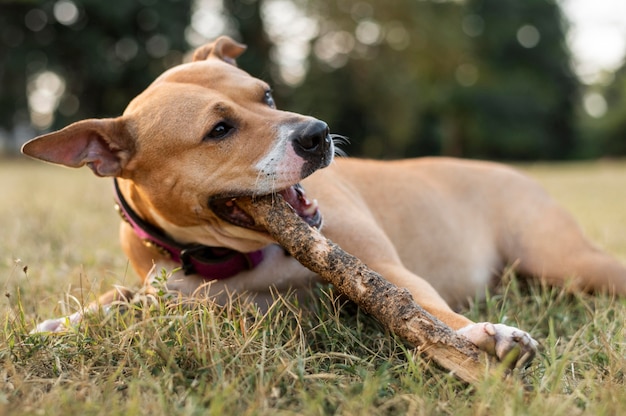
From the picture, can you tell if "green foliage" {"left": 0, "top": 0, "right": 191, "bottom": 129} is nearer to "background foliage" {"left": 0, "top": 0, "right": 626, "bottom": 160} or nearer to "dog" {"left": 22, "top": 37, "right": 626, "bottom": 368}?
"background foliage" {"left": 0, "top": 0, "right": 626, "bottom": 160}

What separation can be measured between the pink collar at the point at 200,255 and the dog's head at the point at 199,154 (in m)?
0.05

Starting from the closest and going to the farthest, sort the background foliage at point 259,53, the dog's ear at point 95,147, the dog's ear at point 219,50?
the dog's ear at point 95,147, the dog's ear at point 219,50, the background foliage at point 259,53

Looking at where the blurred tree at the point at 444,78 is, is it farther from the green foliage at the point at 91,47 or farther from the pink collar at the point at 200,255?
the pink collar at the point at 200,255

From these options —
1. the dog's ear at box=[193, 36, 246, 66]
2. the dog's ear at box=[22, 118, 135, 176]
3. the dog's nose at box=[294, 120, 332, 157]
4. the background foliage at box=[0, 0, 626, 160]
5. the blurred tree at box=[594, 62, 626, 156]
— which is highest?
the dog's ear at box=[193, 36, 246, 66]

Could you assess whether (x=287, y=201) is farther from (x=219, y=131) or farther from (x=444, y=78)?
(x=444, y=78)

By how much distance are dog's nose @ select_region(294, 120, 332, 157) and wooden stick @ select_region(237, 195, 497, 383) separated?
0.25m

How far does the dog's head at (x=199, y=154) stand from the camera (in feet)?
9.61

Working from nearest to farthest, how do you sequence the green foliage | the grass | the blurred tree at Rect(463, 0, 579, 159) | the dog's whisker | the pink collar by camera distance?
the grass < the pink collar < the dog's whisker < the green foliage < the blurred tree at Rect(463, 0, 579, 159)

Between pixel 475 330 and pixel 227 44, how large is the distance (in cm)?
261

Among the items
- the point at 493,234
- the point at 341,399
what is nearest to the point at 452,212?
the point at 493,234

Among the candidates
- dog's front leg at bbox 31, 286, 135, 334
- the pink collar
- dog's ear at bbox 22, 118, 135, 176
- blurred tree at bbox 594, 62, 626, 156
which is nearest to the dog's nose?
the pink collar

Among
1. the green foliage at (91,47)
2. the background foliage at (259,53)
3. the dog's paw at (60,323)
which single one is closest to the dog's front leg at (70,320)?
the dog's paw at (60,323)

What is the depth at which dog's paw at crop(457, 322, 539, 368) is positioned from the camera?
2201mm

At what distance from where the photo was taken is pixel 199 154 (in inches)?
119
